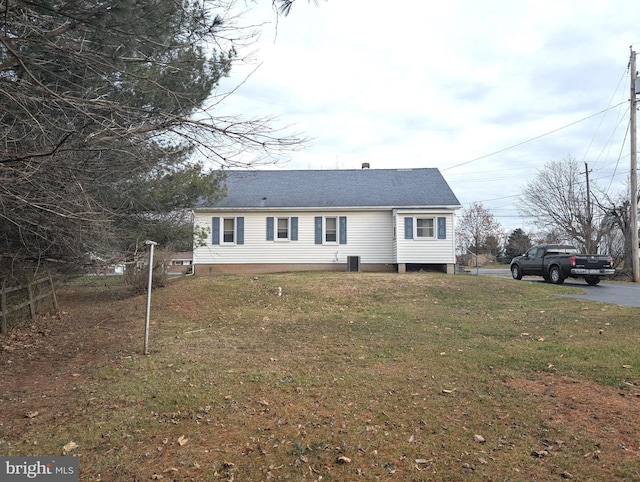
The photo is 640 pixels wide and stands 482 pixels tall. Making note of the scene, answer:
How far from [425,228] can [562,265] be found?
5.62 m

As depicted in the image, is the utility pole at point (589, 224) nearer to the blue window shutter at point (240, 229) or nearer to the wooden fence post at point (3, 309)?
the blue window shutter at point (240, 229)

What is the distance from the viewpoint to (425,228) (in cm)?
2052

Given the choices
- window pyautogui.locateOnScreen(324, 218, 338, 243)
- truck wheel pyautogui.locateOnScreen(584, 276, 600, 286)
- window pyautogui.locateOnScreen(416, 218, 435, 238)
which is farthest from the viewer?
window pyautogui.locateOnScreen(324, 218, 338, 243)

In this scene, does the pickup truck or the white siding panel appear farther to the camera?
the white siding panel

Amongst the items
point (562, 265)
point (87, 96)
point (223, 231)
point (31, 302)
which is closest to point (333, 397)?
point (87, 96)

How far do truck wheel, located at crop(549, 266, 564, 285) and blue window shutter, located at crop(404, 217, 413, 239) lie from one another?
18.8ft

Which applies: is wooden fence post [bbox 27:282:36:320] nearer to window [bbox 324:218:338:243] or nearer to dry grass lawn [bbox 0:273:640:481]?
dry grass lawn [bbox 0:273:640:481]

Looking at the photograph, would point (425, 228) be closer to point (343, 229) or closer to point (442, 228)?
point (442, 228)

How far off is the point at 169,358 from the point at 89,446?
2.82m

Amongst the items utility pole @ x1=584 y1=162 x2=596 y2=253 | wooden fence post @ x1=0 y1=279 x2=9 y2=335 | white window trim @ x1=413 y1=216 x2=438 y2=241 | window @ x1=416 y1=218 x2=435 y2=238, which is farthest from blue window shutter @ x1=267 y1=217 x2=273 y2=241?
utility pole @ x1=584 y1=162 x2=596 y2=253

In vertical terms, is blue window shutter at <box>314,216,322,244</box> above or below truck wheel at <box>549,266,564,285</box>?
above

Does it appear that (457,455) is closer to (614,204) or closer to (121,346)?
(121,346)

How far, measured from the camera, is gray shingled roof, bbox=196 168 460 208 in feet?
69.0

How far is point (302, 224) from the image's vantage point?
21094mm
